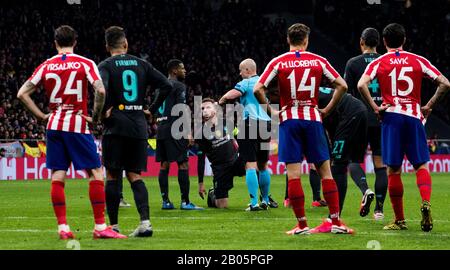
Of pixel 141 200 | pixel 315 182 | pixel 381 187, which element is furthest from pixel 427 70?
pixel 315 182

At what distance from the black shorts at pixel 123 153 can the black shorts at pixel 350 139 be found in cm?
263

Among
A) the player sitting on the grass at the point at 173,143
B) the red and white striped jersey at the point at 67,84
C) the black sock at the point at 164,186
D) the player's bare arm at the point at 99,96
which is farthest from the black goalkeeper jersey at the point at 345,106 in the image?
the red and white striped jersey at the point at 67,84

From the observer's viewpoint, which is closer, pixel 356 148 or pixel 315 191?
pixel 356 148

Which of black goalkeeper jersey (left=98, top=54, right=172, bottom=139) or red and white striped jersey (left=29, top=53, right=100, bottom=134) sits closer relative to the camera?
red and white striped jersey (left=29, top=53, right=100, bottom=134)

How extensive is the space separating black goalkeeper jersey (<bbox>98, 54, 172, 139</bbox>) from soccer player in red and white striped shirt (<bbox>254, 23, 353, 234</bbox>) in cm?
125

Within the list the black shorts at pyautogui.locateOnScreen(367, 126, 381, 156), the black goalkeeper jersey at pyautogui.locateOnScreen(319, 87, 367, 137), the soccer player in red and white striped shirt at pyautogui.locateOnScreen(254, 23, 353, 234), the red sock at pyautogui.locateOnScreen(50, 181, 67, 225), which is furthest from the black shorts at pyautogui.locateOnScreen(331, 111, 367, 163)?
the red sock at pyautogui.locateOnScreen(50, 181, 67, 225)

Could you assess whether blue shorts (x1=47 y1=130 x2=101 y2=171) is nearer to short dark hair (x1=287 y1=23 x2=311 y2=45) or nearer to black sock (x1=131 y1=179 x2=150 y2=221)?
black sock (x1=131 y1=179 x2=150 y2=221)

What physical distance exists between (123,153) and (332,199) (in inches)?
87.4

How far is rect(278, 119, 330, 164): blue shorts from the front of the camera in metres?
9.05

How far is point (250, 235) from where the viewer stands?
9.02 meters

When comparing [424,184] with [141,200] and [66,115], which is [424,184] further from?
[66,115]
